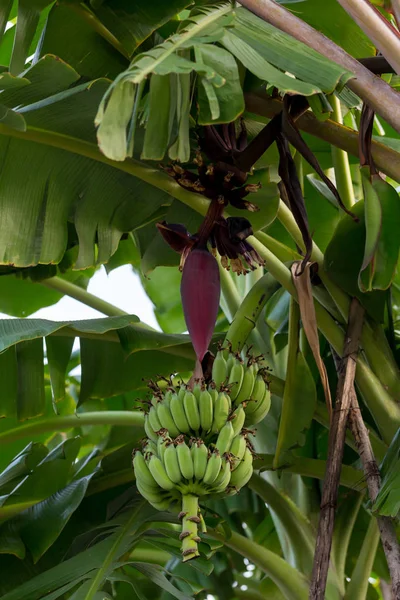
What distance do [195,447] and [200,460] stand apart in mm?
18

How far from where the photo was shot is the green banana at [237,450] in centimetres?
79

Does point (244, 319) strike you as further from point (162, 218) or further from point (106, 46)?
point (106, 46)

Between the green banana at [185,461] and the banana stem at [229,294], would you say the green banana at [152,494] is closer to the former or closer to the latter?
the green banana at [185,461]

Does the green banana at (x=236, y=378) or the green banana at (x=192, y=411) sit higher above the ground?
the green banana at (x=236, y=378)

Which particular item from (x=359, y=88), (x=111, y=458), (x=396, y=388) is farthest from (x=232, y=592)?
(x=359, y=88)

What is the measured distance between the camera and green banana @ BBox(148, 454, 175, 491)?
2.50 ft

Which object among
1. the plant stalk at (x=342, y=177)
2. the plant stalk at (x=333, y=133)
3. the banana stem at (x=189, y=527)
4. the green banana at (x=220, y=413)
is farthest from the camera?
the plant stalk at (x=342, y=177)

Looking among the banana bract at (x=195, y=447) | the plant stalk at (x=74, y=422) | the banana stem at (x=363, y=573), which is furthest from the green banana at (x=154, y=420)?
the banana stem at (x=363, y=573)

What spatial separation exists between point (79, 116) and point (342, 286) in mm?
477

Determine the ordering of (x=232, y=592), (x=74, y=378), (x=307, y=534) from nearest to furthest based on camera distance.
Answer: (x=307, y=534) < (x=232, y=592) < (x=74, y=378)

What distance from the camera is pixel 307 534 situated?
1354 mm

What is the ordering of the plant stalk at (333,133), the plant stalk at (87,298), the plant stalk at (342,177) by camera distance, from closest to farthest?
the plant stalk at (333,133) < the plant stalk at (342,177) < the plant stalk at (87,298)

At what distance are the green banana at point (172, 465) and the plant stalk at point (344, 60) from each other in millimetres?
417

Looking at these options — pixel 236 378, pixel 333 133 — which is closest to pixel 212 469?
pixel 236 378
